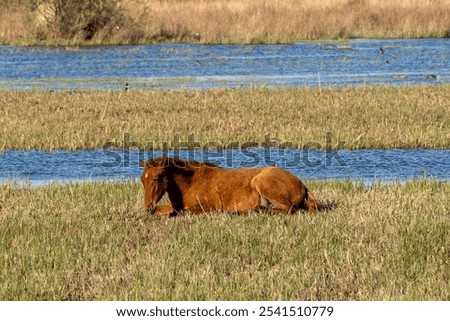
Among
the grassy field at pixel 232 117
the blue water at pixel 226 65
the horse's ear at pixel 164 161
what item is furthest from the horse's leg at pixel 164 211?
the blue water at pixel 226 65

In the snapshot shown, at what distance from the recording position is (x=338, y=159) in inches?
621

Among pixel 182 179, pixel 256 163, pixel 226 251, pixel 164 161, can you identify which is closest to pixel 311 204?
pixel 182 179

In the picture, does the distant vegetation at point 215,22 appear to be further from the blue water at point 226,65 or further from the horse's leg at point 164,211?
the horse's leg at point 164,211

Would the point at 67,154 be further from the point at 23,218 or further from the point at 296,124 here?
the point at 23,218

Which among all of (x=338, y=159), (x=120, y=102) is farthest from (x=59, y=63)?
(x=338, y=159)

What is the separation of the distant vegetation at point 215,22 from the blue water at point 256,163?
25197 millimetres

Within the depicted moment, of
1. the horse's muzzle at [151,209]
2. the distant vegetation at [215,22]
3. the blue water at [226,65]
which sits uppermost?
the horse's muzzle at [151,209]

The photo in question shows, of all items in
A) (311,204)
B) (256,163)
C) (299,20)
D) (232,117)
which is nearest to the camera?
(311,204)

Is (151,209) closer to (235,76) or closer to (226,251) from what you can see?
(226,251)

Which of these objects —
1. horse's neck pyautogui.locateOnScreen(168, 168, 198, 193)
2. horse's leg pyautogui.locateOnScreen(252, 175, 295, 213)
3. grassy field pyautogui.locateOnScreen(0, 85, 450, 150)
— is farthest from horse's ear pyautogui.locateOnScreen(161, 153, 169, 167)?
grassy field pyautogui.locateOnScreen(0, 85, 450, 150)

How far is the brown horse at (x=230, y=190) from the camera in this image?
414 inches

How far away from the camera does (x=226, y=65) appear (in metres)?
33.4

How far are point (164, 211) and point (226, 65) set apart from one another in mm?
23009

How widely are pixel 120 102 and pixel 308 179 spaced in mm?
9150
